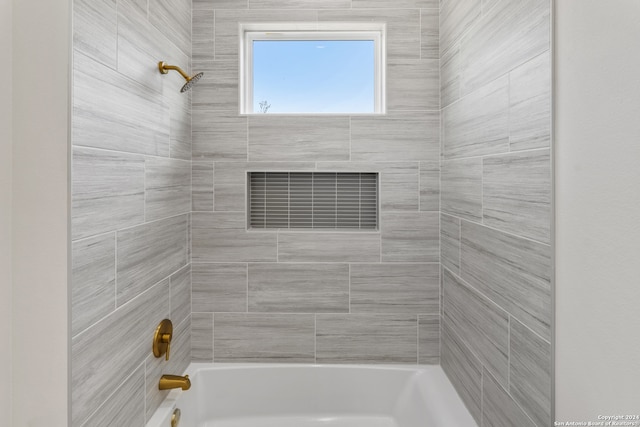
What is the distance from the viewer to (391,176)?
7.32 feet

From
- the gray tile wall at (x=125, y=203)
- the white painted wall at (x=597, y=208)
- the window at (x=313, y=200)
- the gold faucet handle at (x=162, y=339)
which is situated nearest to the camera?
the white painted wall at (x=597, y=208)

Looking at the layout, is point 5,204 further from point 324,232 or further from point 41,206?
point 324,232

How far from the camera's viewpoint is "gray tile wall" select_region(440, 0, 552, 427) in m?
1.19

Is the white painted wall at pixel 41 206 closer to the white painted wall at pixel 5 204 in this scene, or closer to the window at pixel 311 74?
the white painted wall at pixel 5 204

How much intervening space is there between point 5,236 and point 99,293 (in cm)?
30

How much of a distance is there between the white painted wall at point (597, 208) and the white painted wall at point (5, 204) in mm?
1417

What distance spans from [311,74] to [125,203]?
4.36ft

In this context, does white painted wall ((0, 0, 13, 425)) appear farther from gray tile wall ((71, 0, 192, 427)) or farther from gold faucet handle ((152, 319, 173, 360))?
gold faucet handle ((152, 319, 173, 360))

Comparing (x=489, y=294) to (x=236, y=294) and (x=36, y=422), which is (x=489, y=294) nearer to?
(x=236, y=294)

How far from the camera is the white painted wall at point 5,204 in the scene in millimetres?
1107

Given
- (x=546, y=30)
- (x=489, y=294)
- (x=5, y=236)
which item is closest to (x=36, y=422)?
(x=5, y=236)

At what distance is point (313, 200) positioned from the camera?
2328 mm

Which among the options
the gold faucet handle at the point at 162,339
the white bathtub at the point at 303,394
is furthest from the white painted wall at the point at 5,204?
the white bathtub at the point at 303,394

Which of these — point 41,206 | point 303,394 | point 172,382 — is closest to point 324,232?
point 303,394
